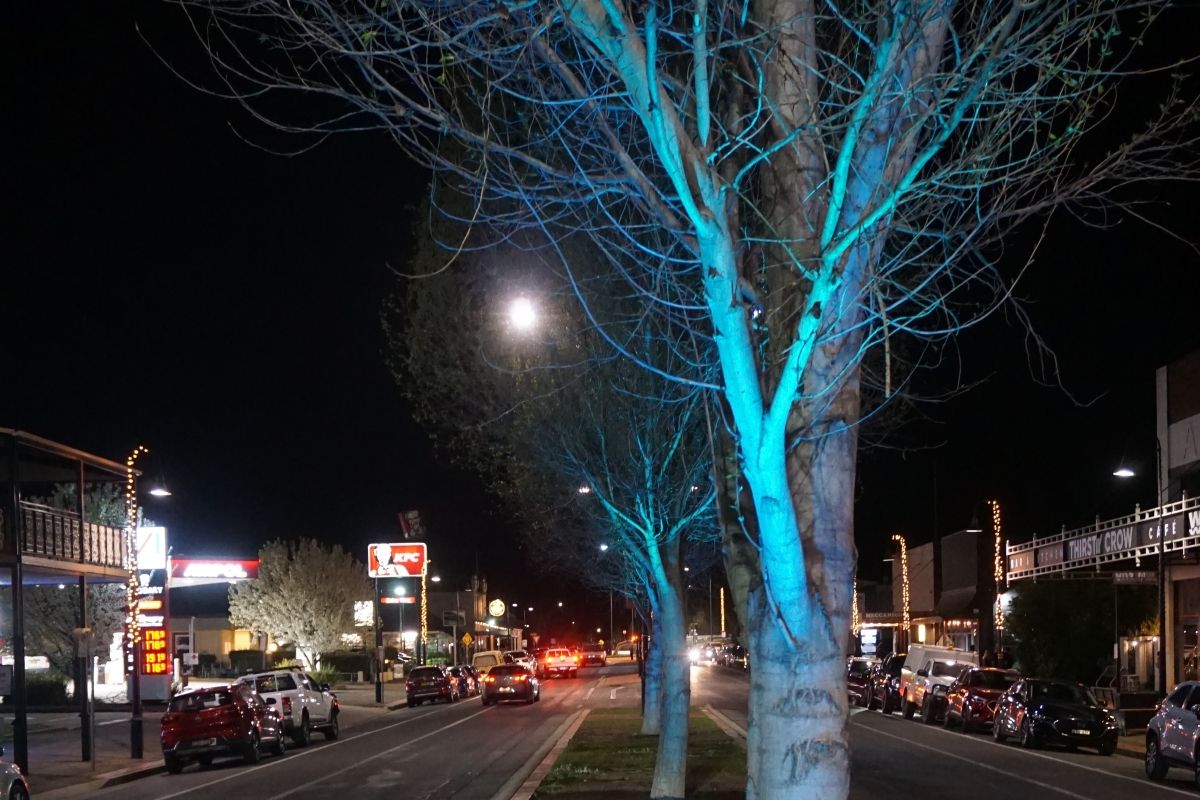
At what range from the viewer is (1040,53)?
7.45 meters

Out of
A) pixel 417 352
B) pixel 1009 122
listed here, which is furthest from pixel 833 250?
pixel 417 352

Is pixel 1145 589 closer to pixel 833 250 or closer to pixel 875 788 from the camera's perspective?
pixel 875 788

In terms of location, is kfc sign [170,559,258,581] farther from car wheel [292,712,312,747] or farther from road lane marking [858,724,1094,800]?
road lane marking [858,724,1094,800]

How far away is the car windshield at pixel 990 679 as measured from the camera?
33781mm

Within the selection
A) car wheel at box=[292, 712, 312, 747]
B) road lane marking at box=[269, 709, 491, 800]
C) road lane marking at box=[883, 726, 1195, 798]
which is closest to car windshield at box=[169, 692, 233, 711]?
road lane marking at box=[269, 709, 491, 800]

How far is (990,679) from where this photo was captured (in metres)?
34.0

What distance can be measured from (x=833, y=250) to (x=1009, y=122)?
196 cm

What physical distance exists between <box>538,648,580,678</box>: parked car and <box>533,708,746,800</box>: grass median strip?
4653cm

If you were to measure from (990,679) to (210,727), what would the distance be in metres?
18.9

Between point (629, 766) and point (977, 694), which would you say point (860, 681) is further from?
point (629, 766)

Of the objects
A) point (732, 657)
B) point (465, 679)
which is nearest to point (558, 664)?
point (732, 657)

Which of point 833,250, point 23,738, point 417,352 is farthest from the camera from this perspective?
point 23,738

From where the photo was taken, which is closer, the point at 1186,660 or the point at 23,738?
the point at 23,738

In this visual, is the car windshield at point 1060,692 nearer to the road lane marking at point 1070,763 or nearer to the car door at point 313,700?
the road lane marking at point 1070,763
